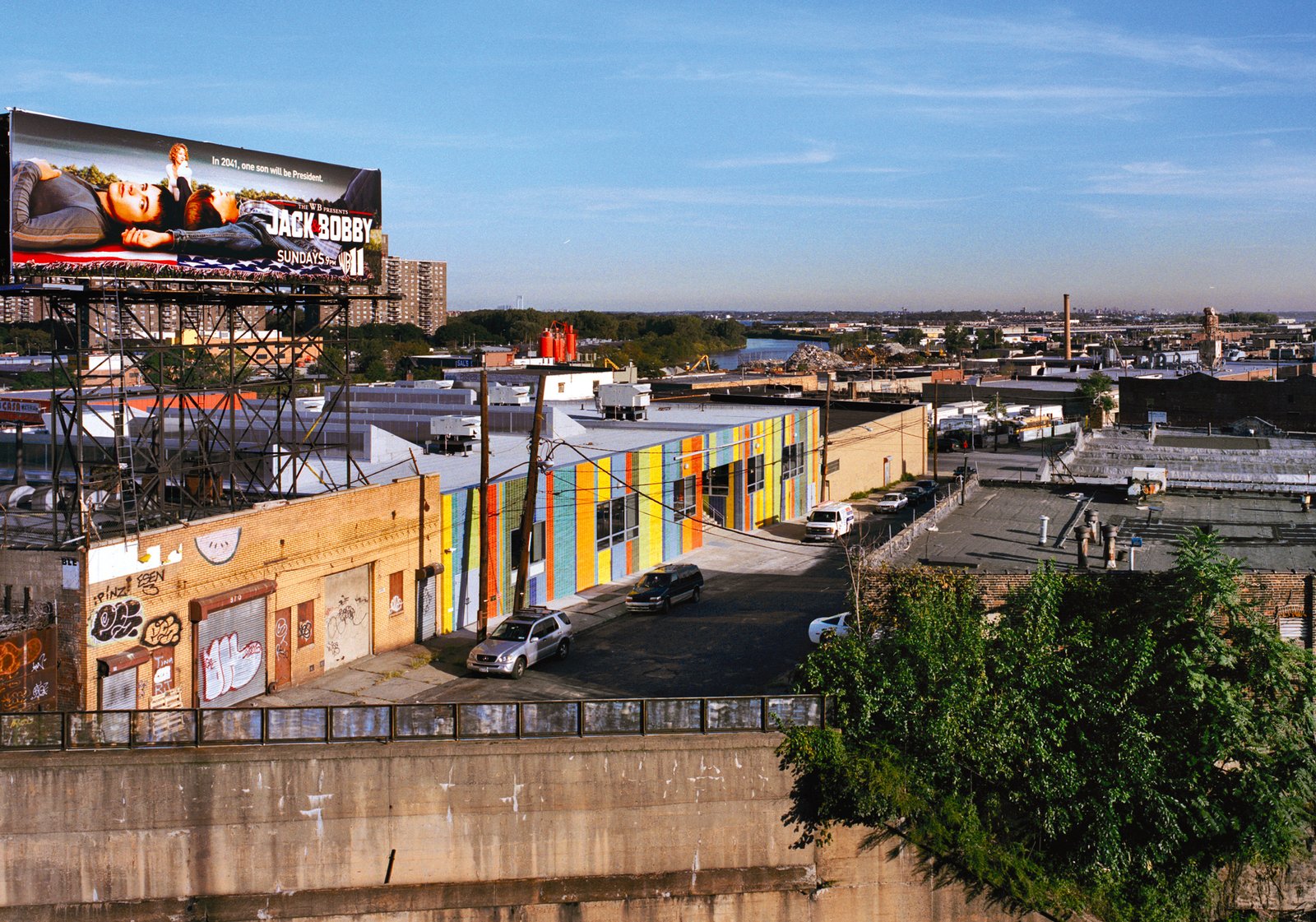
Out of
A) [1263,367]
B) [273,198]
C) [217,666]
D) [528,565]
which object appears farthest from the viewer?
[1263,367]

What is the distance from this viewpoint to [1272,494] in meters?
33.6

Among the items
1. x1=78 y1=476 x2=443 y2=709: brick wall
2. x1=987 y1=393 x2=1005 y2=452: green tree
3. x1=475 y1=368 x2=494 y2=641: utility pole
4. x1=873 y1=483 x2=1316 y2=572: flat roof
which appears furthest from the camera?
x1=987 y1=393 x2=1005 y2=452: green tree

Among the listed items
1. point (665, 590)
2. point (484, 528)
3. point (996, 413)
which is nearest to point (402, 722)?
point (484, 528)

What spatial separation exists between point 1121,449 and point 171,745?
36048mm

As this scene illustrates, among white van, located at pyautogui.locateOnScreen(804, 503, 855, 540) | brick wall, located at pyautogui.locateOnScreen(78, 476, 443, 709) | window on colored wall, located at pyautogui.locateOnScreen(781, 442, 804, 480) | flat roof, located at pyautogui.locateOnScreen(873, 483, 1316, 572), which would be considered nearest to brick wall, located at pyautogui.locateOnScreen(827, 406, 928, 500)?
window on colored wall, located at pyautogui.locateOnScreen(781, 442, 804, 480)

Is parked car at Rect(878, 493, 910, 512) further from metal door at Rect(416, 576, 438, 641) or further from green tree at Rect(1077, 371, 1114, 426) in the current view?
green tree at Rect(1077, 371, 1114, 426)

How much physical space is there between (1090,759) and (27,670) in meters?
17.3

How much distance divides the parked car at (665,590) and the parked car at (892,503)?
63.6 feet

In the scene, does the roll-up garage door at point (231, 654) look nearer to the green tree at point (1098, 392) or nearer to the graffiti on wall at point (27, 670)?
the graffiti on wall at point (27, 670)

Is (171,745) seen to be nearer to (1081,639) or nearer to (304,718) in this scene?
(304,718)

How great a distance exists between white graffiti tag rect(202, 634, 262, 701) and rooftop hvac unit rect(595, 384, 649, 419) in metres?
25.6

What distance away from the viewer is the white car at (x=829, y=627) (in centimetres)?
2448

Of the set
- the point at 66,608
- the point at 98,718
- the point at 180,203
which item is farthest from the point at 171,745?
the point at 180,203

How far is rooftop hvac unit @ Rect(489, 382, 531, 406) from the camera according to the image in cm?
4403
